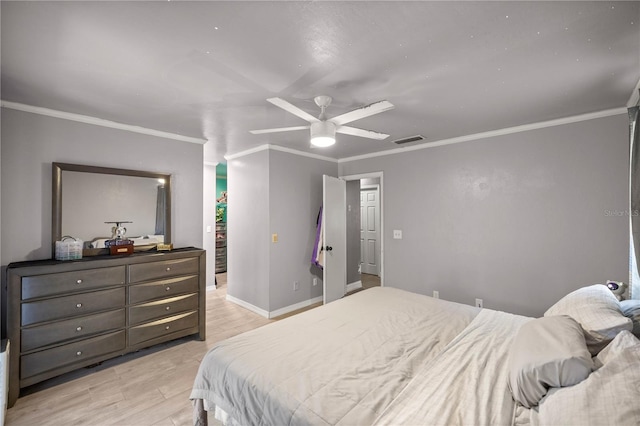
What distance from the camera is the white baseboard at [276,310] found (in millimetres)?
3998

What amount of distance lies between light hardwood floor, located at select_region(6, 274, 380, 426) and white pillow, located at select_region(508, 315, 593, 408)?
2.08 meters

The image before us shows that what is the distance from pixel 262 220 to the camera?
4.08 m

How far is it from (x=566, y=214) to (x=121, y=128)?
4.89 metres

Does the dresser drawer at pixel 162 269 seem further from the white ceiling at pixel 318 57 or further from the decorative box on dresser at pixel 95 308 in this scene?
the white ceiling at pixel 318 57

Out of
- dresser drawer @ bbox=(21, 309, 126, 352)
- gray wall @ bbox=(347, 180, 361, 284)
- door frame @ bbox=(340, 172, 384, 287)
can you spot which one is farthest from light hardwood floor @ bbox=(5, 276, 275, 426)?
gray wall @ bbox=(347, 180, 361, 284)

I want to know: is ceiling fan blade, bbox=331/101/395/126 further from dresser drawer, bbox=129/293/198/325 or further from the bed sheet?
dresser drawer, bbox=129/293/198/325

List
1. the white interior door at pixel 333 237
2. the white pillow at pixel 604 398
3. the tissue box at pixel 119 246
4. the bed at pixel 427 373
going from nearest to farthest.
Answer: the white pillow at pixel 604 398 → the bed at pixel 427 373 → the tissue box at pixel 119 246 → the white interior door at pixel 333 237

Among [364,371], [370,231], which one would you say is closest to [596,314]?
[364,371]

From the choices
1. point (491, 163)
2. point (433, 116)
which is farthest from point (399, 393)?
point (491, 163)

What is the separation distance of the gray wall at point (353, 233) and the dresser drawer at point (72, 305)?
3.61 m

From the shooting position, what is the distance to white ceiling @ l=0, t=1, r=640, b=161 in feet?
4.56

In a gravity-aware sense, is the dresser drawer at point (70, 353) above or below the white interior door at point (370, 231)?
below

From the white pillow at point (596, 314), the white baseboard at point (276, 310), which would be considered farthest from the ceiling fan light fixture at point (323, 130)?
the white baseboard at point (276, 310)

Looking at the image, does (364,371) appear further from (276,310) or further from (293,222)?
(293,222)
